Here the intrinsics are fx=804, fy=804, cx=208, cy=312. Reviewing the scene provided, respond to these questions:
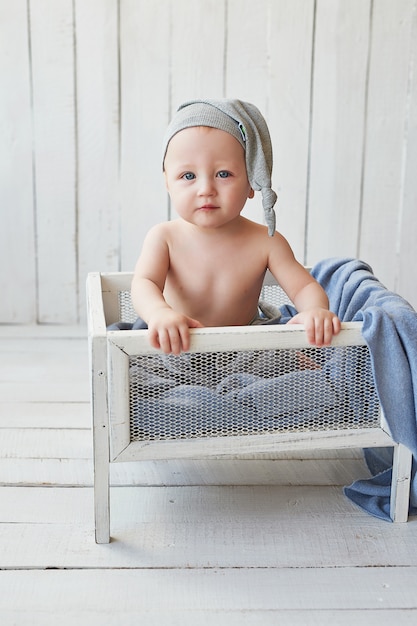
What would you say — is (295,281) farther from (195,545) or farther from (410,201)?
(410,201)

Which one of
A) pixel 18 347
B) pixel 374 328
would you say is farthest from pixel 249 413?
pixel 18 347

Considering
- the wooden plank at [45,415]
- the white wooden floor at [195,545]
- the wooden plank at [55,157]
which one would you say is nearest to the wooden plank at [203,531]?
the white wooden floor at [195,545]

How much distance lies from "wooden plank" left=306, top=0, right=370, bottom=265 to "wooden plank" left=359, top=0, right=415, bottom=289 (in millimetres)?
24

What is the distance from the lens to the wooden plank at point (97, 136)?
1993mm

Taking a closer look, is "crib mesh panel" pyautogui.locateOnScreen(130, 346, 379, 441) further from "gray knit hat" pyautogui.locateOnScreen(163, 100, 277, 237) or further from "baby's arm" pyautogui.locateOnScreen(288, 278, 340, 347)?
"gray knit hat" pyautogui.locateOnScreen(163, 100, 277, 237)

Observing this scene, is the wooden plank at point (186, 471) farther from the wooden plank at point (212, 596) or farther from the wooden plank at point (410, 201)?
the wooden plank at point (410, 201)

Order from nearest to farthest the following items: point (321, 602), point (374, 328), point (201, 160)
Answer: point (321, 602) < point (374, 328) < point (201, 160)

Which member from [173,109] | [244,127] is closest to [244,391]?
[244,127]

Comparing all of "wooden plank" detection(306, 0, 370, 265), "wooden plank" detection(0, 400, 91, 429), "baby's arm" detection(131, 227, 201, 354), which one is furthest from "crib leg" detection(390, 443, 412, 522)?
"wooden plank" detection(306, 0, 370, 265)

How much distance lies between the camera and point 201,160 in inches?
47.6

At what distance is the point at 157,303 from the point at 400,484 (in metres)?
0.44

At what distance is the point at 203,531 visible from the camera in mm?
1146

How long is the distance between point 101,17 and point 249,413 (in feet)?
4.15

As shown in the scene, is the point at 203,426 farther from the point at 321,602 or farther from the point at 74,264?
the point at 74,264
